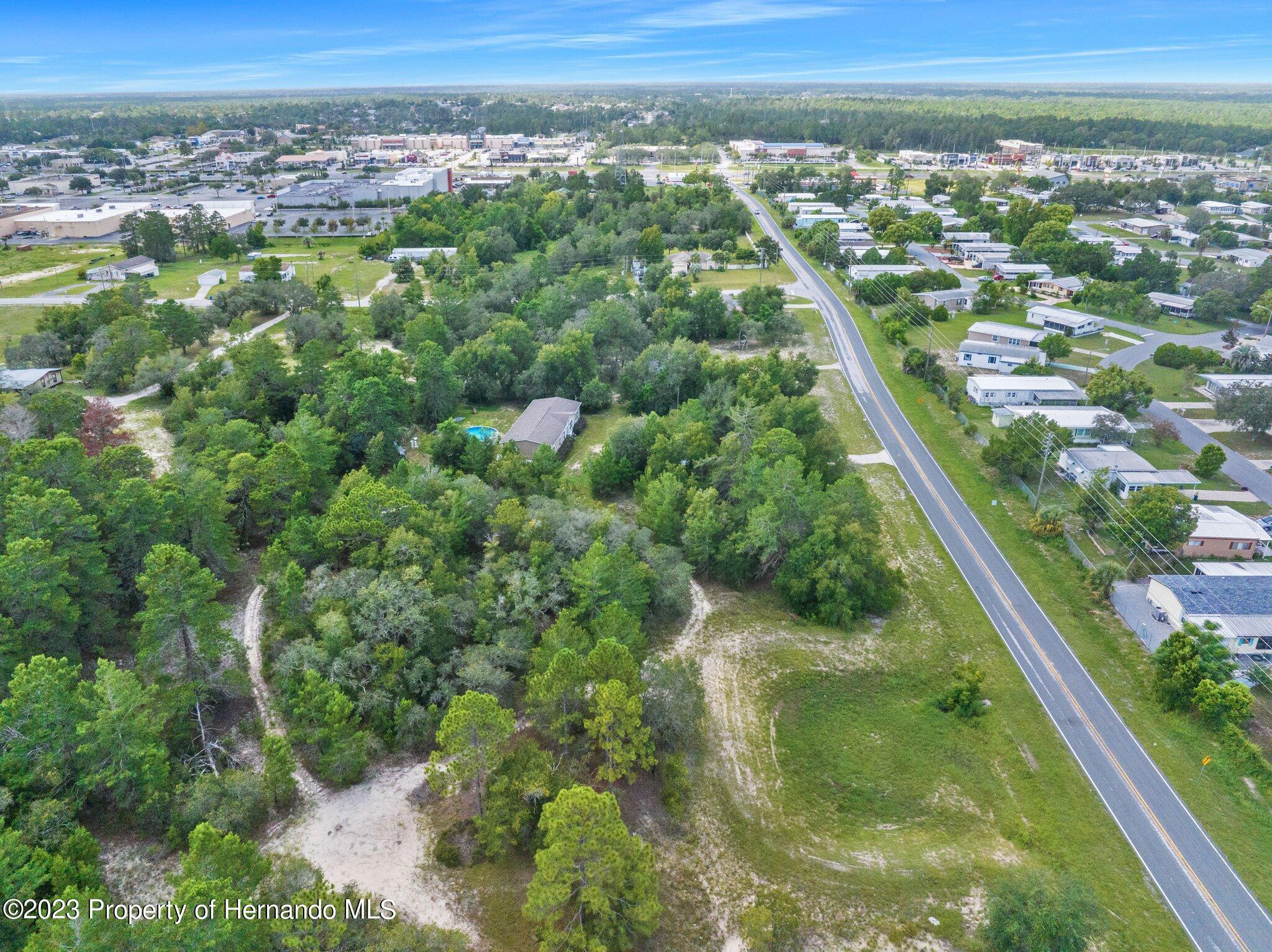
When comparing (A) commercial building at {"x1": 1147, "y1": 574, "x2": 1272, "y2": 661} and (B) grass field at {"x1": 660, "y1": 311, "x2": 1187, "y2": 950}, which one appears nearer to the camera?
(B) grass field at {"x1": 660, "y1": 311, "x2": 1187, "y2": 950}

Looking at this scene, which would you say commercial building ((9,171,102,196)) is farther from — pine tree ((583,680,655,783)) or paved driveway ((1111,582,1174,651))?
paved driveway ((1111,582,1174,651))

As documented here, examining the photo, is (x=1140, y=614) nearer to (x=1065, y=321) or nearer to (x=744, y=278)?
(x=1065, y=321)

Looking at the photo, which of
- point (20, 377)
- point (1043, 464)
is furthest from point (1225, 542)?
point (20, 377)

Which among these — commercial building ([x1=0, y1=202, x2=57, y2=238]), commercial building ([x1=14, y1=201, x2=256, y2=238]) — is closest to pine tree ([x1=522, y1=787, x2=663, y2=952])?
commercial building ([x1=14, y1=201, x2=256, y2=238])

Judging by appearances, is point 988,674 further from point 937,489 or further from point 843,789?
point 937,489

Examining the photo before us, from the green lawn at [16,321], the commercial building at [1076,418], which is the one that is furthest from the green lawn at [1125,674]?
the green lawn at [16,321]

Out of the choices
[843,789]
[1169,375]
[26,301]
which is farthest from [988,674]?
[26,301]
